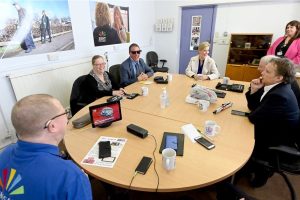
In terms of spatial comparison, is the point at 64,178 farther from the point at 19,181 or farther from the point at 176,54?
the point at 176,54

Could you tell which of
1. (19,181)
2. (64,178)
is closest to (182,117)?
(64,178)

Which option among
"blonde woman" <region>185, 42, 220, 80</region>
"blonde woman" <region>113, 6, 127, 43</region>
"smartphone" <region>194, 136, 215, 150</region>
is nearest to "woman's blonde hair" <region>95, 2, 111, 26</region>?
"blonde woman" <region>113, 6, 127, 43</region>

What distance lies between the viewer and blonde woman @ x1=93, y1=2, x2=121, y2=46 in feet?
11.4

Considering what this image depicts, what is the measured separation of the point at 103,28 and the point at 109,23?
0.66 ft

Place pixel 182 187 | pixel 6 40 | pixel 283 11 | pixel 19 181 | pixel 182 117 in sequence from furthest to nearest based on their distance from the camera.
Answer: pixel 283 11 → pixel 6 40 → pixel 182 117 → pixel 182 187 → pixel 19 181

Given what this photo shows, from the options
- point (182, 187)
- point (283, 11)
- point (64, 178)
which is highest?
point (283, 11)

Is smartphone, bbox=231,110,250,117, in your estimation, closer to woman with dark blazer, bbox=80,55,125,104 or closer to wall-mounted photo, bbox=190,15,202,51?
woman with dark blazer, bbox=80,55,125,104

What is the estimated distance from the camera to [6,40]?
2.26 meters

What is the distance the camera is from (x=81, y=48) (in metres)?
3.26

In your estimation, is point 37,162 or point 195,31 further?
point 195,31

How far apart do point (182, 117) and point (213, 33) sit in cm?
365

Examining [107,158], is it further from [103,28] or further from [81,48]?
[103,28]

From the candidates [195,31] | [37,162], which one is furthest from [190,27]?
[37,162]

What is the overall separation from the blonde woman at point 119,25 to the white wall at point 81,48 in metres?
0.14
